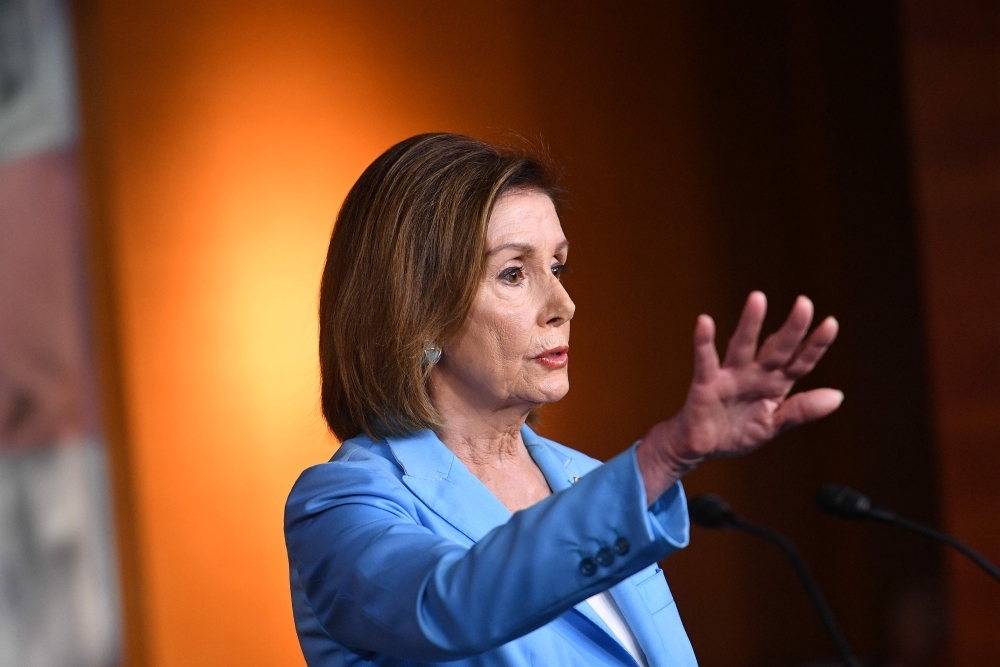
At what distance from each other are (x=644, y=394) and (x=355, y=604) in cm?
300

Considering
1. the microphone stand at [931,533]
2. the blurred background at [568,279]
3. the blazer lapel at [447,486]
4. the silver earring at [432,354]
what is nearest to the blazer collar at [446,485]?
the blazer lapel at [447,486]

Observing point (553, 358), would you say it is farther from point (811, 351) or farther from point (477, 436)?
point (811, 351)

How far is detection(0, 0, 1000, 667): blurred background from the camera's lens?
3.01 m

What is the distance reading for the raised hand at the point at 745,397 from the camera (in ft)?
3.31

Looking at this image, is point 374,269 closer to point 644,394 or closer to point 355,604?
point 355,604

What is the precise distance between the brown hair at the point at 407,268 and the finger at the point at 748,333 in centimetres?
63

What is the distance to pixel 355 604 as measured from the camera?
4.04ft

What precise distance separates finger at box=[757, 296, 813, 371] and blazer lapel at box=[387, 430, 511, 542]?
578 millimetres

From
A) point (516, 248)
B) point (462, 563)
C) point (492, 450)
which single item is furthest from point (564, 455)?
point (462, 563)

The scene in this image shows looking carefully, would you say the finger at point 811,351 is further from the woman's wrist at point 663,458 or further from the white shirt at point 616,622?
the white shirt at point 616,622

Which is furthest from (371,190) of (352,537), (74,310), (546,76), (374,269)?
(546,76)

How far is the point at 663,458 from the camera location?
3.53ft

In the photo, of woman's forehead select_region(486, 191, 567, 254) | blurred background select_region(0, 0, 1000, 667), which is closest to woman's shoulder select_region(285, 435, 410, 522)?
woman's forehead select_region(486, 191, 567, 254)

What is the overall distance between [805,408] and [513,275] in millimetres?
702
